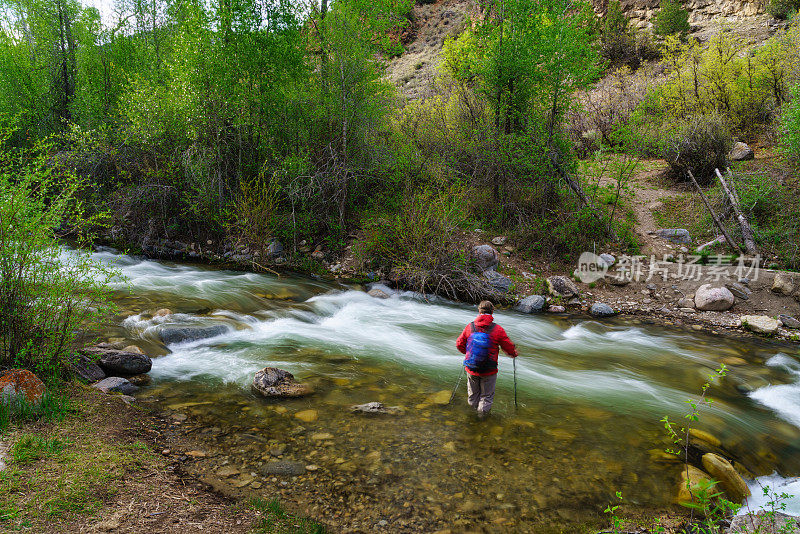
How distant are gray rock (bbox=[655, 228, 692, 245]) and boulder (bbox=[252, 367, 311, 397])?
13542 mm

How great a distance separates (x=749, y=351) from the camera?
904cm

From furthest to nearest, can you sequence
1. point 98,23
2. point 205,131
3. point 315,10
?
1. point 98,23
2. point 315,10
3. point 205,131

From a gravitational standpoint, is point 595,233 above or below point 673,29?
below

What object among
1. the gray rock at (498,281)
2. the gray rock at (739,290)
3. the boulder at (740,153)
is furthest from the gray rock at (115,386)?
the boulder at (740,153)

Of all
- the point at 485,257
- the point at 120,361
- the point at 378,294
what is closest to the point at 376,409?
the point at 120,361

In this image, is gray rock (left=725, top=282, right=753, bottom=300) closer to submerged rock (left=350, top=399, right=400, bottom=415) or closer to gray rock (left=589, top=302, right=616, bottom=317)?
gray rock (left=589, top=302, right=616, bottom=317)

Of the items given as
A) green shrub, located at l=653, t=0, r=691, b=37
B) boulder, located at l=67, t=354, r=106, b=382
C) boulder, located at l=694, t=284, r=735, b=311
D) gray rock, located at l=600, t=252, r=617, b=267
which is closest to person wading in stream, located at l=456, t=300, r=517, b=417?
boulder, located at l=67, t=354, r=106, b=382

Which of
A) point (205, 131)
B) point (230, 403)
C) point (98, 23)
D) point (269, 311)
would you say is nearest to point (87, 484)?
point (230, 403)

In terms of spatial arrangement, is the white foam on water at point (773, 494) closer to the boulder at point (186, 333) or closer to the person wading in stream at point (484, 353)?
the person wading in stream at point (484, 353)

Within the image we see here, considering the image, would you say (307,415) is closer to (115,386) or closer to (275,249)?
(115,386)

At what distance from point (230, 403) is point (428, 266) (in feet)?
24.3

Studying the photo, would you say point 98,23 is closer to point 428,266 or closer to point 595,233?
point 428,266

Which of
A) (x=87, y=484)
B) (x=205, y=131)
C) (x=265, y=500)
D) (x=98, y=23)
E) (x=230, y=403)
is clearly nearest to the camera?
(x=87, y=484)

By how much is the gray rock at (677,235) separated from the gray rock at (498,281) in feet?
20.6
